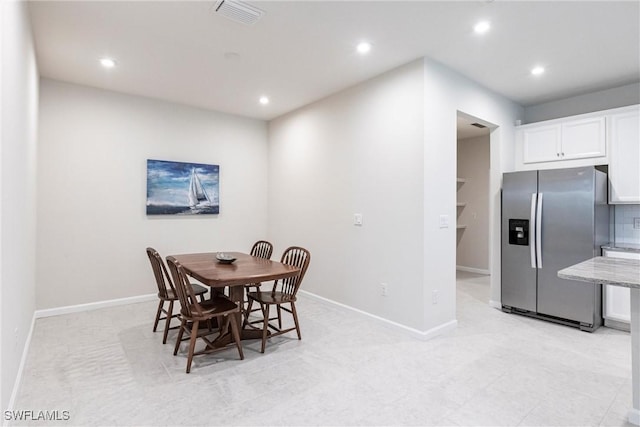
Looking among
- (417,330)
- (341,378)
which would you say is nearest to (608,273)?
(417,330)

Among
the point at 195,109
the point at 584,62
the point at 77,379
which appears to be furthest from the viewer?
the point at 195,109

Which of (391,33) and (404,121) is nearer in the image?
(391,33)

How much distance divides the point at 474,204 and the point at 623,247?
10.7 feet

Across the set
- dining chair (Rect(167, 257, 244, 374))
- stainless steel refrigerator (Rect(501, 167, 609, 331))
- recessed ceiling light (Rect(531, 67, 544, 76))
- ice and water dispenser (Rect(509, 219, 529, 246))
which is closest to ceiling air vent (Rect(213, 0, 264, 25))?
dining chair (Rect(167, 257, 244, 374))

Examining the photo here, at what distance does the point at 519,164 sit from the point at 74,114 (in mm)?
5637

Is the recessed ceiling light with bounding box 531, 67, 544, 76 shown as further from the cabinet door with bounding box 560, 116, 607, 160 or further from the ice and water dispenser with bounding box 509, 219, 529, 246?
the ice and water dispenser with bounding box 509, 219, 529, 246

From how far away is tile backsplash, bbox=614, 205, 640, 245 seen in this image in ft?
12.4

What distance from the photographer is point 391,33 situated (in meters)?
2.79

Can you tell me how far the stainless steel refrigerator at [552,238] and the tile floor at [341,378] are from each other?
0.31m

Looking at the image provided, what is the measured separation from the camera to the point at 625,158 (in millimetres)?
3582

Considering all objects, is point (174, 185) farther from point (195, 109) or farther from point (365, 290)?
point (365, 290)

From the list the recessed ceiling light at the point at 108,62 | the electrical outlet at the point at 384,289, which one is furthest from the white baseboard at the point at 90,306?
the electrical outlet at the point at 384,289

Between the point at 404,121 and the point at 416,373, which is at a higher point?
the point at 404,121

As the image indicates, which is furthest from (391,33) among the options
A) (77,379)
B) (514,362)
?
(77,379)
